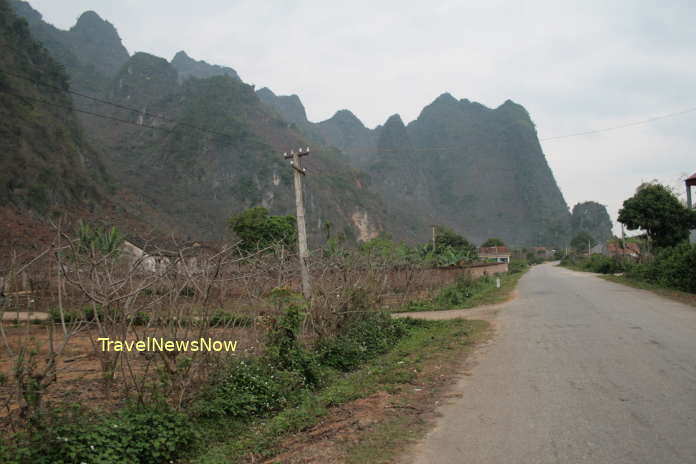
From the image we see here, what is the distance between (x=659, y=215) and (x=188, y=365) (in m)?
27.8

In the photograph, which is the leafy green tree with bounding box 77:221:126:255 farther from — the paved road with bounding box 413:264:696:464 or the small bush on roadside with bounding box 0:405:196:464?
the paved road with bounding box 413:264:696:464

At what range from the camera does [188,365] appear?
5609 mm

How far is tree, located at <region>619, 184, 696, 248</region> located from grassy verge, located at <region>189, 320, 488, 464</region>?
20.9 metres

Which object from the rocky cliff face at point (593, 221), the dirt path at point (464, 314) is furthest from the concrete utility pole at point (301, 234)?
the rocky cliff face at point (593, 221)

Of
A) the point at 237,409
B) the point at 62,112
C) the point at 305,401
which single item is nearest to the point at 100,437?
the point at 237,409

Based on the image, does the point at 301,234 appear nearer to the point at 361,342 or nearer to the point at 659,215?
the point at 361,342

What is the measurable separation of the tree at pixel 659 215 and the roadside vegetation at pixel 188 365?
20.7m

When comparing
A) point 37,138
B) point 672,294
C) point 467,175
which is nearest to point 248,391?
point 672,294

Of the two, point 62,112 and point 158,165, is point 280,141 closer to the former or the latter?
point 158,165

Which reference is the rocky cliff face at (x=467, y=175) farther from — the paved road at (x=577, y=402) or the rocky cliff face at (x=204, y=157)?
the paved road at (x=577, y=402)

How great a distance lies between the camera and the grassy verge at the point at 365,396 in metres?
4.79

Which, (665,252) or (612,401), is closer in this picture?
(612,401)

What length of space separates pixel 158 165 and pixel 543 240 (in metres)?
108

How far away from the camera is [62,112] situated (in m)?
59.5
